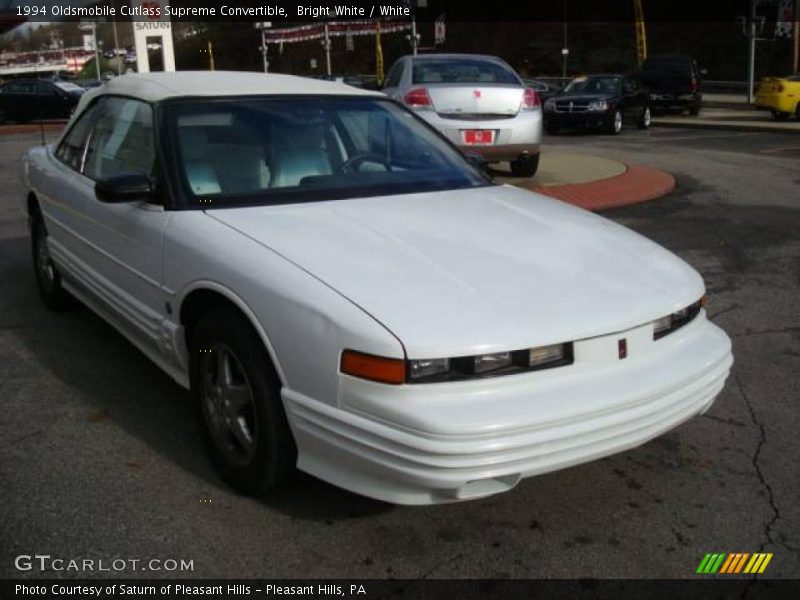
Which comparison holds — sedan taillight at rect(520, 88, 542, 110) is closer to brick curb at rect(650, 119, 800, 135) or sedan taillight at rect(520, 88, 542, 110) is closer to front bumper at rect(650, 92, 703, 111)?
brick curb at rect(650, 119, 800, 135)

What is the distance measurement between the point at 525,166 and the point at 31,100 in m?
21.9

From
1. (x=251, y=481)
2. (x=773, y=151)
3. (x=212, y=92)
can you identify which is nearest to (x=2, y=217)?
(x=212, y=92)

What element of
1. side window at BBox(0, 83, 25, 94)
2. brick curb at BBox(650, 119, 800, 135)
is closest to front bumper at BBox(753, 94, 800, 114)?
brick curb at BBox(650, 119, 800, 135)

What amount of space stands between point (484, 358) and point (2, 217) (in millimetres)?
8205

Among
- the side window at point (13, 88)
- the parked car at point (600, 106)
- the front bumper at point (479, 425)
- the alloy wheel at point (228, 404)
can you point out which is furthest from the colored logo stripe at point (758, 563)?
the side window at point (13, 88)

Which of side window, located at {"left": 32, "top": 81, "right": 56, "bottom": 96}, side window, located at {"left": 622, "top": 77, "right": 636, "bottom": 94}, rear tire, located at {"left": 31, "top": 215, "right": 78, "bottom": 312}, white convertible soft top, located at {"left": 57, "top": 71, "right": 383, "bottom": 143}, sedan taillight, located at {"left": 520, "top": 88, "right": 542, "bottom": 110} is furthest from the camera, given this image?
side window, located at {"left": 32, "top": 81, "right": 56, "bottom": 96}

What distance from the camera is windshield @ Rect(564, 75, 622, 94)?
2069 cm

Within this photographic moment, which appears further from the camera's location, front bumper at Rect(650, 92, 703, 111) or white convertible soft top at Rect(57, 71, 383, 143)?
front bumper at Rect(650, 92, 703, 111)

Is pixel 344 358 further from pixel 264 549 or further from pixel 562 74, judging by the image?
pixel 562 74

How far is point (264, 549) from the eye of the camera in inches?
108

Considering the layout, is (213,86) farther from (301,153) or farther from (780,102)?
(780,102)
